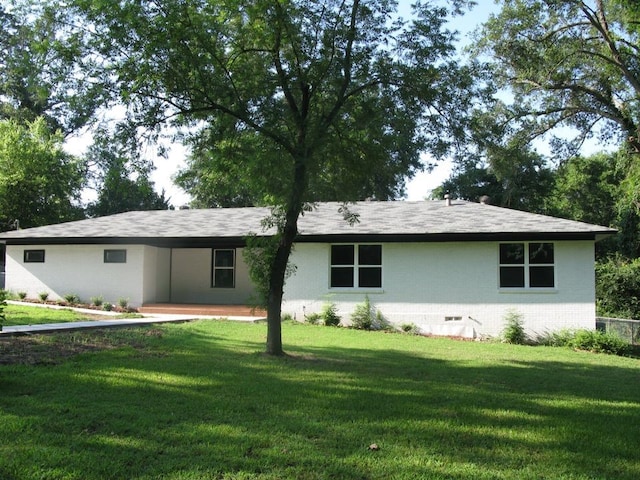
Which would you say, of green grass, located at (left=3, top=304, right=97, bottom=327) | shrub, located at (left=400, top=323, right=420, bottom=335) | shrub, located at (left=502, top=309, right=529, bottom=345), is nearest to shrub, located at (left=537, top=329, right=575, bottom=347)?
shrub, located at (left=502, top=309, right=529, bottom=345)

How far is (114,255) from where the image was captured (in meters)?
20.0

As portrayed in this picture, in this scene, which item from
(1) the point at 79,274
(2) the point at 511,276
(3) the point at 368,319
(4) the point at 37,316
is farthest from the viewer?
(1) the point at 79,274

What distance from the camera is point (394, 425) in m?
5.46

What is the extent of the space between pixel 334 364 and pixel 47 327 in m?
6.55

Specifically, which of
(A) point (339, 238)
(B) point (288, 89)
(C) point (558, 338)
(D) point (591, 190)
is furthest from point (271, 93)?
(D) point (591, 190)

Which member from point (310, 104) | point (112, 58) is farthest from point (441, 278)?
point (112, 58)

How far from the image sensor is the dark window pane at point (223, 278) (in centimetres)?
2183

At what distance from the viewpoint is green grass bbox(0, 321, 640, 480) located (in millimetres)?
4285

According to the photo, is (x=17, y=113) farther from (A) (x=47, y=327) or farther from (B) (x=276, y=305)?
(B) (x=276, y=305)

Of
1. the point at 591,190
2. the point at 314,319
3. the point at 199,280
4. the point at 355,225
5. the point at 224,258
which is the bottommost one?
the point at 314,319

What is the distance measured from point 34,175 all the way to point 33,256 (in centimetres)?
1022

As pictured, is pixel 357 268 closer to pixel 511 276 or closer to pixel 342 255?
pixel 342 255

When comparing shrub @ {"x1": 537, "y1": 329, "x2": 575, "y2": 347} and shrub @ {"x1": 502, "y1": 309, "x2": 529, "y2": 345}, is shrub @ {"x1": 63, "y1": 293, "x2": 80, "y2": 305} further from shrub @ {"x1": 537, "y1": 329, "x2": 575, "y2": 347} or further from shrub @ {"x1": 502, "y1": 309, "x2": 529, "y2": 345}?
shrub @ {"x1": 537, "y1": 329, "x2": 575, "y2": 347}

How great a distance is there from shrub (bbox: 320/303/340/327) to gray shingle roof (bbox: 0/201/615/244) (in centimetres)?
222
